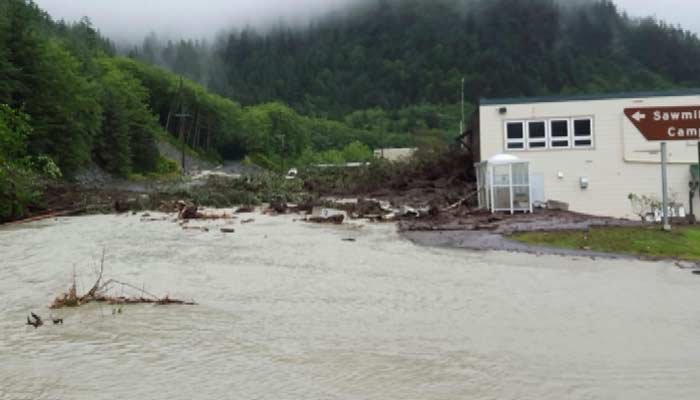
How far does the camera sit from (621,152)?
102 ft

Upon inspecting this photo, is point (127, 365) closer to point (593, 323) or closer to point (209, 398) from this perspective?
point (209, 398)

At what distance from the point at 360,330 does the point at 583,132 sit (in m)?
25.8

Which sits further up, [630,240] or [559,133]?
[559,133]

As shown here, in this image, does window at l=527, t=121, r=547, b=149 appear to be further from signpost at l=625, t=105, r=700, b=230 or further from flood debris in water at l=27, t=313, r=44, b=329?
flood debris in water at l=27, t=313, r=44, b=329

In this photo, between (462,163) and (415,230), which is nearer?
(415,230)

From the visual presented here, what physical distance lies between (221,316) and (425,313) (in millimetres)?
2908

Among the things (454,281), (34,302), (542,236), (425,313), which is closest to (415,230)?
(542,236)

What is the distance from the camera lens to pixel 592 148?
102 feet

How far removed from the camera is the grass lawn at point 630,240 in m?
15.9

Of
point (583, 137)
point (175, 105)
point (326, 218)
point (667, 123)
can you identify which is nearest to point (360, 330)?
point (667, 123)

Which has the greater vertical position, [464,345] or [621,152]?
[621,152]

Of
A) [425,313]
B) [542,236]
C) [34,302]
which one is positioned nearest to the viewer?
[425,313]

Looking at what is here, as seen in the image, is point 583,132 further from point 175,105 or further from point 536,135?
point 175,105

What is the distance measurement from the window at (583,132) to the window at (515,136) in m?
2.42
